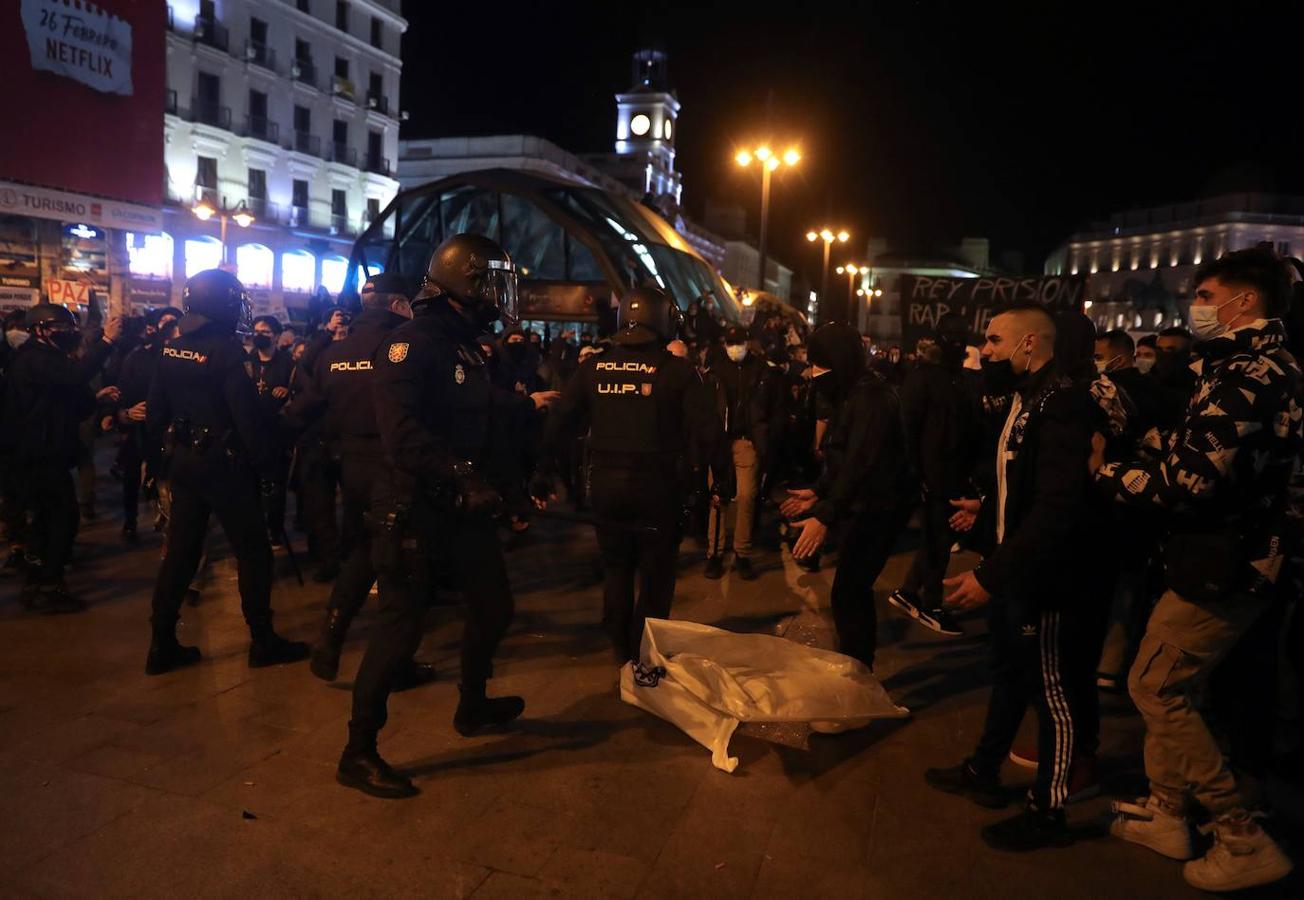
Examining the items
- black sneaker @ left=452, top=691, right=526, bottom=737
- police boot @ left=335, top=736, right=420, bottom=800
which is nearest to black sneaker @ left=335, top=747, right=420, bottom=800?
police boot @ left=335, top=736, right=420, bottom=800

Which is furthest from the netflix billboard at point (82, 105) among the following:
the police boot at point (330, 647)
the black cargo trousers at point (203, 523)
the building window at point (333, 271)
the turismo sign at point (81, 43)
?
the police boot at point (330, 647)

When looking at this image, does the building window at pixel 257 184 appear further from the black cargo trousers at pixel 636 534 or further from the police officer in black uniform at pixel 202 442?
the black cargo trousers at pixel 636 534

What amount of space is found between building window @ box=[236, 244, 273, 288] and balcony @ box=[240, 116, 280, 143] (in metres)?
4.47

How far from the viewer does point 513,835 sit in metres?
3.29

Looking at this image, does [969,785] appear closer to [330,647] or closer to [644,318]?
[644,318]

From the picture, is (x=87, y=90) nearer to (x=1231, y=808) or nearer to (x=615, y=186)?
(x=1231, y=808)

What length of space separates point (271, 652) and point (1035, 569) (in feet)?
12.9

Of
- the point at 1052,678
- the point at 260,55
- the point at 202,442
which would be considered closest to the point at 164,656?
the point at 202,442

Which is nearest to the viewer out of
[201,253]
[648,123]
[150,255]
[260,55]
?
[150,255]

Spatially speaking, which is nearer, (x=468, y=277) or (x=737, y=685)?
(x=468, y=277)

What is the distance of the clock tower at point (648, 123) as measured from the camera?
229 feet

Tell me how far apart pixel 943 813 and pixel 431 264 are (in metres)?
3.15

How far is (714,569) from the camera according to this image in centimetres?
724

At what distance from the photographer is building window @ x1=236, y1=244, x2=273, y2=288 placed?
3641 cm
